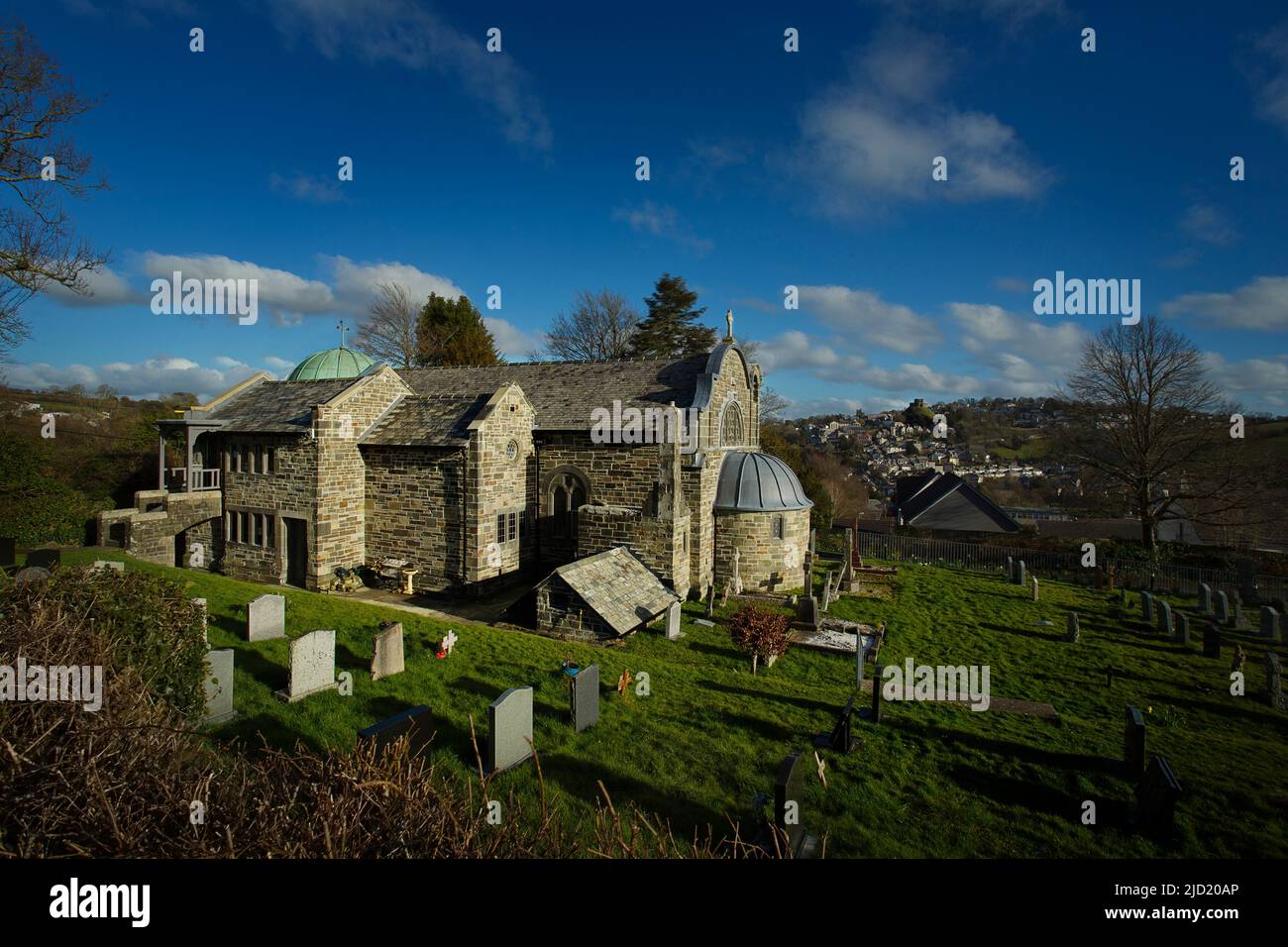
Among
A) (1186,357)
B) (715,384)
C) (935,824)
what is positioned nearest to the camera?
(935,824)

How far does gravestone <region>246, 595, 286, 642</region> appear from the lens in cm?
1216

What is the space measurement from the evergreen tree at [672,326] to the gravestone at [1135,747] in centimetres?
3939

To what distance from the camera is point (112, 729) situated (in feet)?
14.6

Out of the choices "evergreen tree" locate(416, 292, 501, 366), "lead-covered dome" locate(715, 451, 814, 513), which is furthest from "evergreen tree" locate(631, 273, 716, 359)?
"lead-covered dome" locate(715, 451, 814, 513)

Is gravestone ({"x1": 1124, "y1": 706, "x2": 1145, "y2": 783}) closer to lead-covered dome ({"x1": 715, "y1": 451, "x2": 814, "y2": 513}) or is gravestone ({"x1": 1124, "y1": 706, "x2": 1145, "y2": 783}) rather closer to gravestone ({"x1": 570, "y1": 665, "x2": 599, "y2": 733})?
gravestone ({"x1": 570, "y1": 665, "x2": 599, "y2": 733})

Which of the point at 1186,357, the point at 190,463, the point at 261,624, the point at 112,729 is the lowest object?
the point at 261,624

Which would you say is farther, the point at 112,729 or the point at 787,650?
the point at 787,650

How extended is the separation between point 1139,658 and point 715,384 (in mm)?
14777

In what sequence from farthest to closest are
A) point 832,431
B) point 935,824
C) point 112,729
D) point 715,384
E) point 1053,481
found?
point 832,431 < point 1053,481 < point 715,384 < point 935,824 < point 112,729

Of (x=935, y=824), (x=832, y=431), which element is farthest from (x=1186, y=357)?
(x=832, y=431)

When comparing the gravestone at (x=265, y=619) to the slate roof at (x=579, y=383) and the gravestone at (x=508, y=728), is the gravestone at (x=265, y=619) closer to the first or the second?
the gravestone at (x=508, y=728)

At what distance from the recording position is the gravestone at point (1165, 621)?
17812 mm


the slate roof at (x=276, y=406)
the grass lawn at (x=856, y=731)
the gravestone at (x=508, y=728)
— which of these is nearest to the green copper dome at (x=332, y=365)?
the slate roof at (x=276, y=406)
